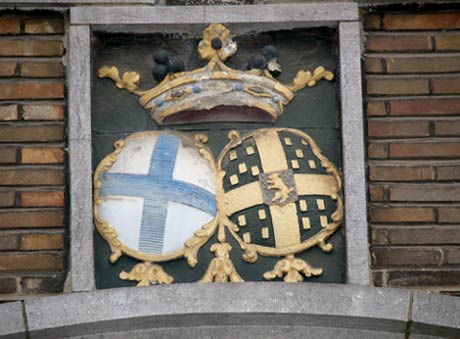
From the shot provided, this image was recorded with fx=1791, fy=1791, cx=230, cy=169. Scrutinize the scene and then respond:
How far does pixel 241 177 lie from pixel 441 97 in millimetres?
779

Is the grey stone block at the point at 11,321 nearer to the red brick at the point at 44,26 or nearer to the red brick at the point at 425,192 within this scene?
the red brick at the point at 44,26

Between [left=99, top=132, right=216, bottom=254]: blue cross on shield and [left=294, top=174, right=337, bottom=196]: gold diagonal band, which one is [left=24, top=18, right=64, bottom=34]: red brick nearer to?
[left=99, top=132, right=216, bottom=254]: blue cross on shield

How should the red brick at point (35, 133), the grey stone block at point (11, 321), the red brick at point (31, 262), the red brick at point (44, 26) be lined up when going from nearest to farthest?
the grey stone block at point (11, 321) → the red brick at point (31, 262) → the red brick at point (35, 133) → the red brick at point (44, 26)

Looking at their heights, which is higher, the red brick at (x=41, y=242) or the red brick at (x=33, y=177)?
the red brick at (x=33, y=177)

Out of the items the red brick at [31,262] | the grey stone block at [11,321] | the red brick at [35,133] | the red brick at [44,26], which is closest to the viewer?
the grey stone block at [11,321]

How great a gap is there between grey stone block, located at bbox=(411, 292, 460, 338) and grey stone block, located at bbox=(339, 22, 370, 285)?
0.20 meters

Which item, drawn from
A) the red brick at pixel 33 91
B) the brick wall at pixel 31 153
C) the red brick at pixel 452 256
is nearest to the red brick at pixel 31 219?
the brick wall at pixel 31 153

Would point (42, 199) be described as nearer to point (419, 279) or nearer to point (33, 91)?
point (33, 91)

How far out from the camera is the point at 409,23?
21.2 ft

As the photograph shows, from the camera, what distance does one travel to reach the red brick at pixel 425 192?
630 centimetres

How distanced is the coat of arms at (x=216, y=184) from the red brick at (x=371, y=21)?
0.28 meters

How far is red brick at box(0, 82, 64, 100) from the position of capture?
634 centimetres

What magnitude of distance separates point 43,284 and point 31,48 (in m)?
0.86

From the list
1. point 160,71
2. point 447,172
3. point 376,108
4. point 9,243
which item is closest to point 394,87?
point 376,108
